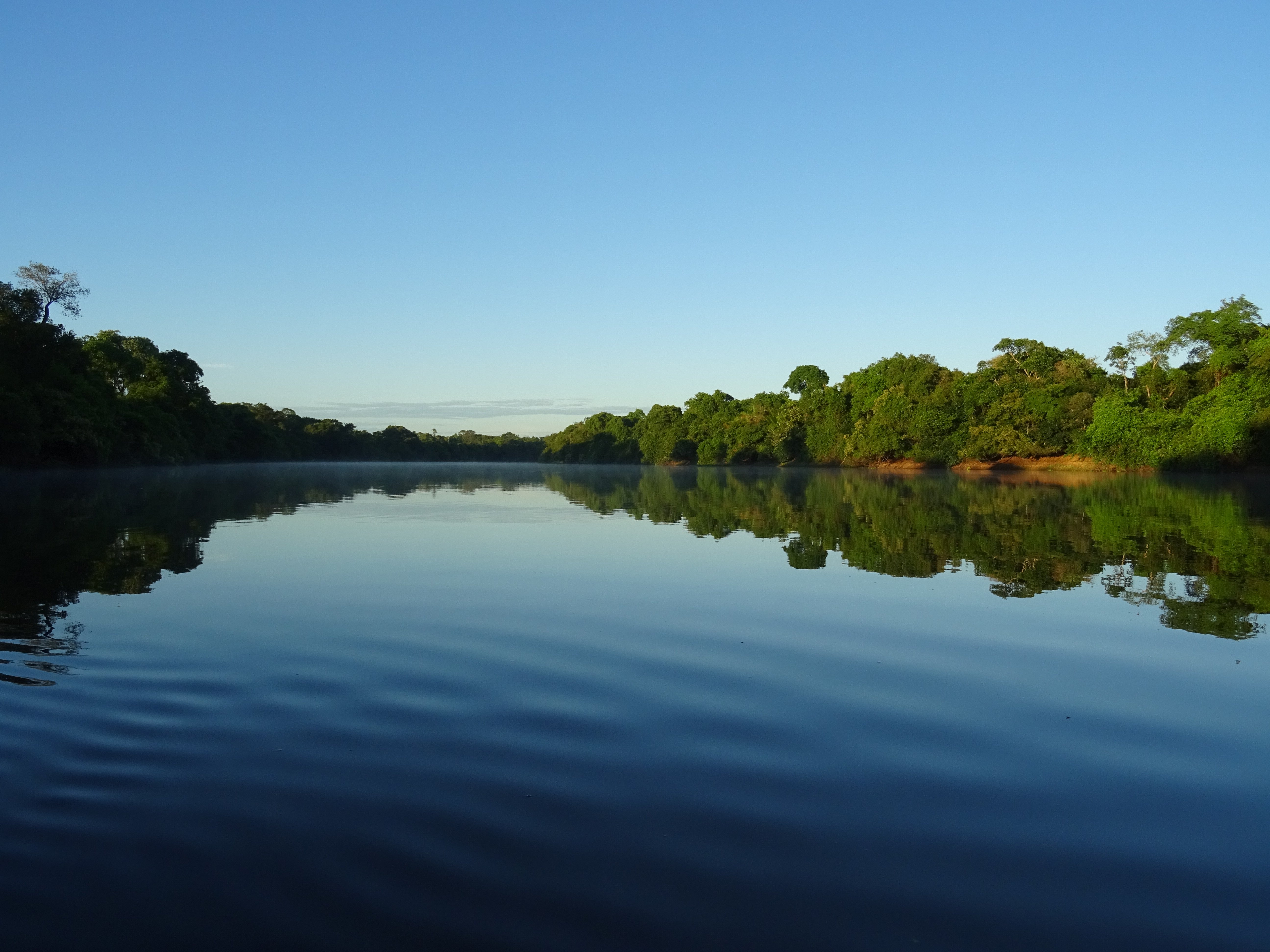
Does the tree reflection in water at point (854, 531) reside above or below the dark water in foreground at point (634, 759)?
above

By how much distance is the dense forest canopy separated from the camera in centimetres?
5953

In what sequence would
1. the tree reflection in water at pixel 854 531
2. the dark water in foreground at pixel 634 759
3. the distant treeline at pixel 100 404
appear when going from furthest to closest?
1. the distant treeline at pixel 100 404
2. the tree reflection in water at pixel 854 531
3. the dark water in foreground at pixel 634 759

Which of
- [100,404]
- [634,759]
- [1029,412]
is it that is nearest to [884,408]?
[1029,412]

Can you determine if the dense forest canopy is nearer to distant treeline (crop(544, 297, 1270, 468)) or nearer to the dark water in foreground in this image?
distant treeline (crop(544, 297, 1270, 468))

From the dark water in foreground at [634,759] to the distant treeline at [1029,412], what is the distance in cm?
6104

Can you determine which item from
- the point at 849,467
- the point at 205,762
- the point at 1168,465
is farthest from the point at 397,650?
the point at 849,467

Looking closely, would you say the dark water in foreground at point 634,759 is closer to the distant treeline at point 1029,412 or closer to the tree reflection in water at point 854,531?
the tree reflection in water at point 854,531

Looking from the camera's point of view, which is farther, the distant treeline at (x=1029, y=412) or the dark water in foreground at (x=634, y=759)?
the distant treeline at (x=1029, y=412)

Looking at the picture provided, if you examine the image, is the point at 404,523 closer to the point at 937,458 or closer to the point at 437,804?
the point at 437,804

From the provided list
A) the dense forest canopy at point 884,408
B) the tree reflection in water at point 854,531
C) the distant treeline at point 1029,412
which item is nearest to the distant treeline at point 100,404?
the dense forest canopy at point 884,408

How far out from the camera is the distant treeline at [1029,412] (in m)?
63.3

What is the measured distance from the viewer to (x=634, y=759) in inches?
205

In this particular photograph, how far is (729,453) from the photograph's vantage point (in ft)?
404

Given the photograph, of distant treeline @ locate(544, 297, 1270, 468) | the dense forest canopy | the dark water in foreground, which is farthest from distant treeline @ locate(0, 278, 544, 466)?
distant treeline @ locate(544, 297, 1270, 468)
